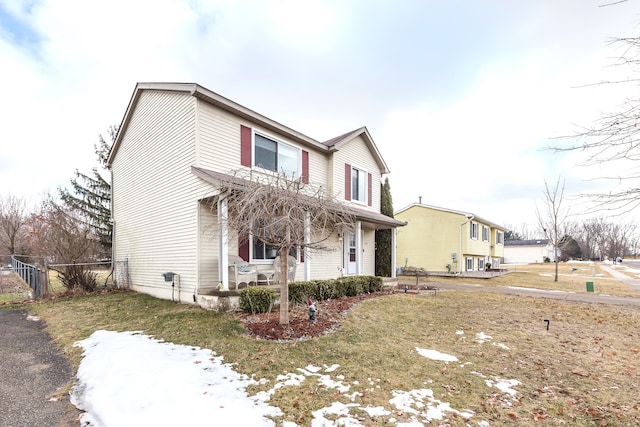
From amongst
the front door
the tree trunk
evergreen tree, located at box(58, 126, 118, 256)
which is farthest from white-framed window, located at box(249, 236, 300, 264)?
evergreen tree, located at box(58, 126, 118, 256)

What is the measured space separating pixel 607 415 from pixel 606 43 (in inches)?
169

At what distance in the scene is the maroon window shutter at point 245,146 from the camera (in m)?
10.1

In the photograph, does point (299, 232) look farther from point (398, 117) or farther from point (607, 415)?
point (398, 117)

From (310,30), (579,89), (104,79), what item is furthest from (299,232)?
(104,79)

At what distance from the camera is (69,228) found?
12.4m

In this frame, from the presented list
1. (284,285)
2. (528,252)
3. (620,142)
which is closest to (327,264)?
(284,285)

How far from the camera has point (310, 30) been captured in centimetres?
1138

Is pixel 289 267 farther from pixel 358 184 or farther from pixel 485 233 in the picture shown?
pixel 485 233

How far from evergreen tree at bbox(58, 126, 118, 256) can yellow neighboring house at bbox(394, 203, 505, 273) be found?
21779 mm

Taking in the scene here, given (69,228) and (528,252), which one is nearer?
(69,228)

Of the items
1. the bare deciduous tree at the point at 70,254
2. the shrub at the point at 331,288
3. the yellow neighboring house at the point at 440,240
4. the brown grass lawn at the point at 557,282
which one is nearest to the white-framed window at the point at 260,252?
the shrub at the point at 331,288

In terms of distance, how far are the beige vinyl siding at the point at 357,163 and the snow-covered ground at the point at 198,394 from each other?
9.13 metres

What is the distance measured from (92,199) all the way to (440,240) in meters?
25.4

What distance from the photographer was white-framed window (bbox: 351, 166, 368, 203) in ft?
48.9
